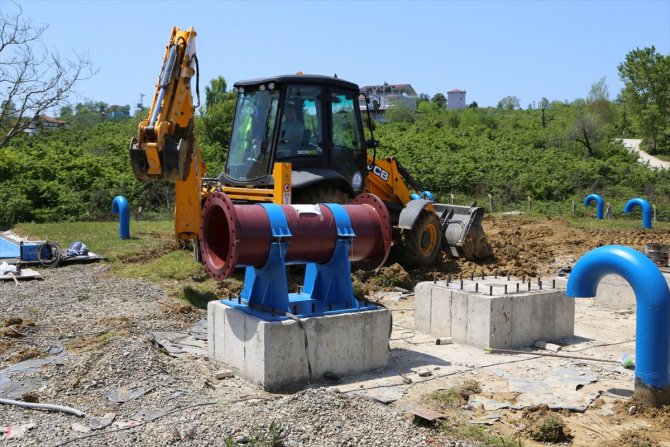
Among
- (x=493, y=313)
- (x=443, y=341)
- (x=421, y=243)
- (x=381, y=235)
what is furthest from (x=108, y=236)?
(x=493, y=313)

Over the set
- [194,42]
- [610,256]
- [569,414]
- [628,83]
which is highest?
[628,83]

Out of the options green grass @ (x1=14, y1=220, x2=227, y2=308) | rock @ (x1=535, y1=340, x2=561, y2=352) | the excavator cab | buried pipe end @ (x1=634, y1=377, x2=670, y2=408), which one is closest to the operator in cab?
the excavator cab

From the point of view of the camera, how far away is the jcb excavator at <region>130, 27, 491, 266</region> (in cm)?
1002

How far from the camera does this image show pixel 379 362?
732cm

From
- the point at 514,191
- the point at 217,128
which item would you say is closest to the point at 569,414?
the point at 514,191

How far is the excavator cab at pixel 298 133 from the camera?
11102 millimetres

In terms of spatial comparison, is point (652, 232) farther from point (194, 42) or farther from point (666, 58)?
point (666, 58)

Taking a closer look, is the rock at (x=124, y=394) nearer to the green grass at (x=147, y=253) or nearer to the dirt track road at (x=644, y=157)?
the green grass at (x=147, y=253)

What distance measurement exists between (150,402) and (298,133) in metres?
6.06

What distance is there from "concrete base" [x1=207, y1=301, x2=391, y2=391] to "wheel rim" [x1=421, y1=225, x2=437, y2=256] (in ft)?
17.5

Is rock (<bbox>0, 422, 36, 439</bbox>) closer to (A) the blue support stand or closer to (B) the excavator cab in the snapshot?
(A) the blue support stand

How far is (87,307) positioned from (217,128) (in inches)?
1242

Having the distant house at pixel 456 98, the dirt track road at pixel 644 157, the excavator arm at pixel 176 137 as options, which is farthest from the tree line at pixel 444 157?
the distant house at pixel 456 98

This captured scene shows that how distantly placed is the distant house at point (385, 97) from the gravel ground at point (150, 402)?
483 cm
